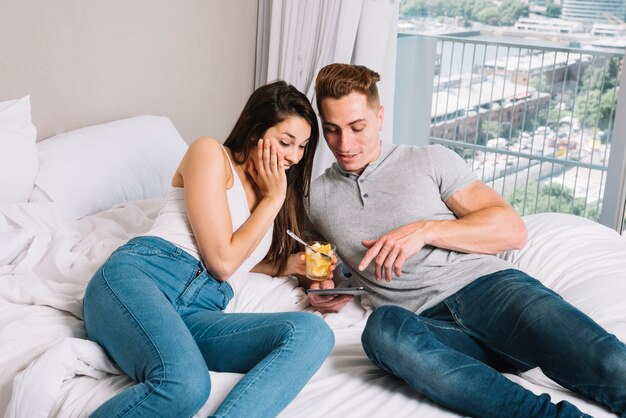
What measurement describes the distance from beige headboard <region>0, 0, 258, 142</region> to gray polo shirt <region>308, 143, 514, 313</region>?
1.16 metres

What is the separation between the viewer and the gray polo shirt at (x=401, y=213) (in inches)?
74.9

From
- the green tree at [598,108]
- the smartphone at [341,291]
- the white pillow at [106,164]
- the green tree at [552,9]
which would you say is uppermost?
the green tree at [552,9]

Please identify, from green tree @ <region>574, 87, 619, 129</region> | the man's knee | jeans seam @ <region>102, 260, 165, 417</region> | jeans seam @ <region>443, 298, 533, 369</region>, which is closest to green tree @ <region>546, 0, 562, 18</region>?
green tree @ <region>574, 87, 619, 129</region>

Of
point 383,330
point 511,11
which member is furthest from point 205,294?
point 511,11

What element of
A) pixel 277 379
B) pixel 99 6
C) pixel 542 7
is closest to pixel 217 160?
pixel 277 379

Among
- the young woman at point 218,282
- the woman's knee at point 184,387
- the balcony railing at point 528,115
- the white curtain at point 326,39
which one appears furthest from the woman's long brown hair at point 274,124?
the balcony railing at point 528,115

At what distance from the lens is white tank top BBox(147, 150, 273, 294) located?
183cm

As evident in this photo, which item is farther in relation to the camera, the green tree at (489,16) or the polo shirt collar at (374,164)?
the green tree at (489,16)

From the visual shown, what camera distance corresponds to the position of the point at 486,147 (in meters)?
3.98

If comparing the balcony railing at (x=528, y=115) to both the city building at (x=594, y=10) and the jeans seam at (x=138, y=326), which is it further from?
the jeans seam at (x=138, y=326)

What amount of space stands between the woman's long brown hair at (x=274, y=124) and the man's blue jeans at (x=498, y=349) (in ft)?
1.59

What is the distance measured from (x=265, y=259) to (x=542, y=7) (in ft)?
6.64

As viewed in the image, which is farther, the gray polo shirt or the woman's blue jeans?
the gray polo shirt

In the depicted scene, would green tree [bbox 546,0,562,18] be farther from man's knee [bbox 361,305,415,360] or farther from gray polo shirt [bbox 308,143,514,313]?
man's knee [bbox 361,305,415,360]
